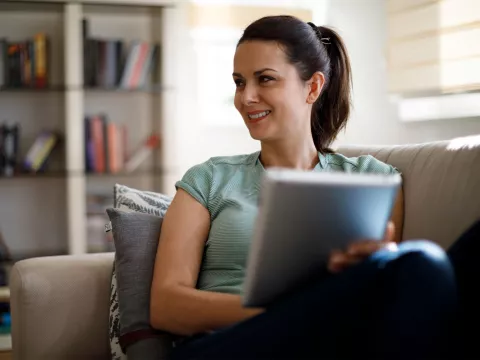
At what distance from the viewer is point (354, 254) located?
3.94 feet

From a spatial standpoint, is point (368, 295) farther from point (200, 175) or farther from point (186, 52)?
point (186, 52)

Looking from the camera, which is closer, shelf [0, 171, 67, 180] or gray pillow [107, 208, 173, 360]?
gray pillow [107, 208, 173, 360]

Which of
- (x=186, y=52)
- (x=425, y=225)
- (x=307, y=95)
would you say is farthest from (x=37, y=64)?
(x=425, y=225)

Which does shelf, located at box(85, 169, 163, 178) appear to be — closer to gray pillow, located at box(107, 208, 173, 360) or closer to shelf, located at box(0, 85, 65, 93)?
shelf, located at box(0, 85, 65, 93)

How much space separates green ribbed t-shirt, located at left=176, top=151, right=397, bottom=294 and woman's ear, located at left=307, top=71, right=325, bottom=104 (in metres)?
0.20

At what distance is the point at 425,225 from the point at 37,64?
281cm

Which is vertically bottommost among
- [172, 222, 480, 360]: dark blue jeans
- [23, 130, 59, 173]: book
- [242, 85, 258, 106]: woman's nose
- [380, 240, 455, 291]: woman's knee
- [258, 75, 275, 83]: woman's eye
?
[23, 130, 59, 173]: book

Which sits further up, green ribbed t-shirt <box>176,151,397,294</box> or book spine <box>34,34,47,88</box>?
book spine <box>34,34,47,88</box>

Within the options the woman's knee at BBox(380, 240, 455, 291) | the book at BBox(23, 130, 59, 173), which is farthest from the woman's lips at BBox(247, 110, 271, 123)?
the book at BBox(23, 130, 59, 173)

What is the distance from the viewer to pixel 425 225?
1.78 meters

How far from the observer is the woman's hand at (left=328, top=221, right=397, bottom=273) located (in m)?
1.20

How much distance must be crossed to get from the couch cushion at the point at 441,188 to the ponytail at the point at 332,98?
0.21 metres

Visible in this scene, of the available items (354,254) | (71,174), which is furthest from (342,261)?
(71,174)

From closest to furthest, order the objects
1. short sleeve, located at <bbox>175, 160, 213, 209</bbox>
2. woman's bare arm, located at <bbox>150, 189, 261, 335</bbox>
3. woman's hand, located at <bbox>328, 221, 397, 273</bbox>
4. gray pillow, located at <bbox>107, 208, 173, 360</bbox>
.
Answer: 1. woman's hand, located at <bbox>328, 221, 397, 273</bbox>
2. woman's bare arm, located at <bbox>150, 189, 261, 335</bbox>
3. gray pillow, located at <bbox>107, 208, 173, 360</bbox>
4. short sleeve, located at <bbox>175, 160, 213, 209</bbox>
